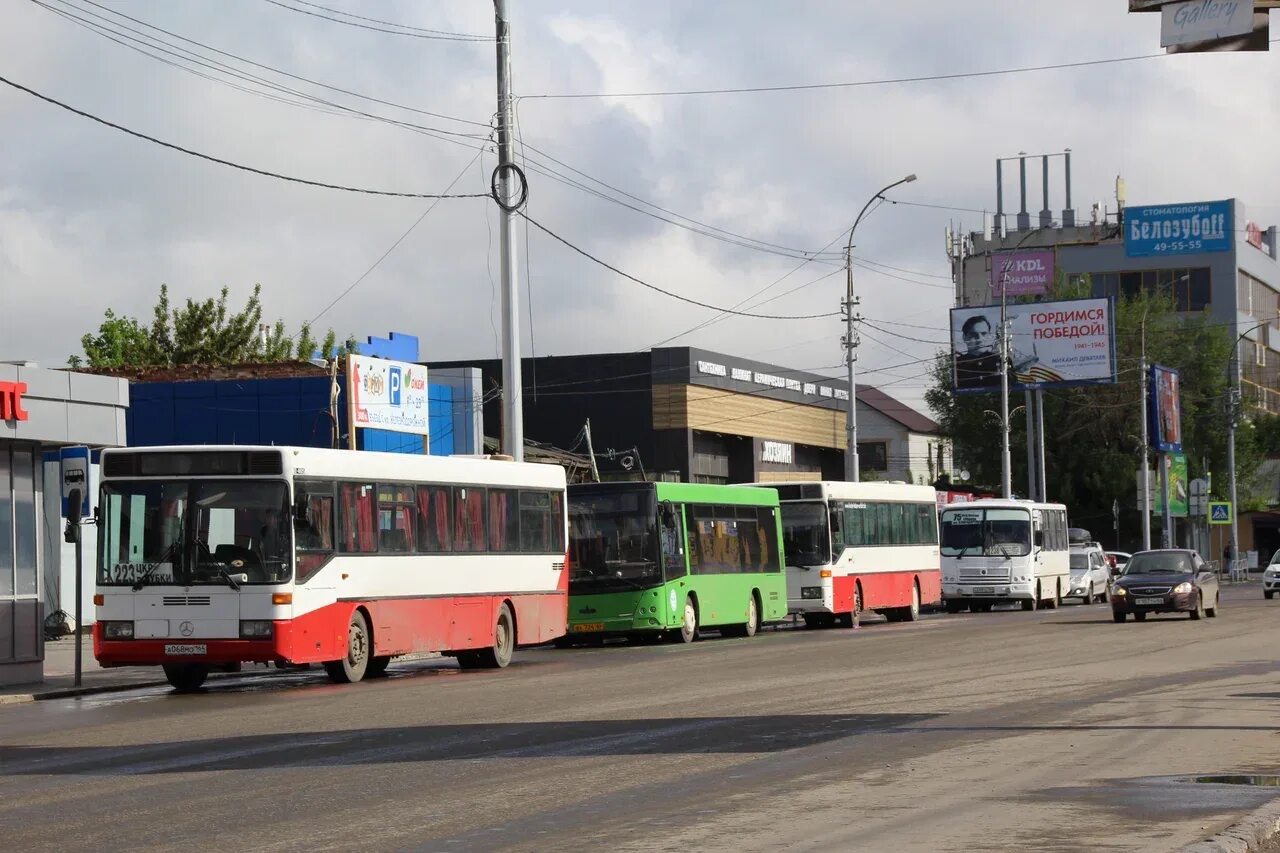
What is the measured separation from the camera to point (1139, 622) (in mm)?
38281

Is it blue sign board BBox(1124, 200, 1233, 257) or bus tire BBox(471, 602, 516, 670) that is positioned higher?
blue sign board BBox(1124, 200, 1233, 257)

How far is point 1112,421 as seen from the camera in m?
87.1

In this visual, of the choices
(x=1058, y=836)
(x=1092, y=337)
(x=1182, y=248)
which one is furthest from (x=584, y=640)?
(x=1182, y=248)

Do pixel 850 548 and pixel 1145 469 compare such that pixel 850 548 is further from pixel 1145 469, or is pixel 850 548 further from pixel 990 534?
pixel 1145 469

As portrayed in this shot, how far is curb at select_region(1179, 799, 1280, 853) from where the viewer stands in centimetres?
915

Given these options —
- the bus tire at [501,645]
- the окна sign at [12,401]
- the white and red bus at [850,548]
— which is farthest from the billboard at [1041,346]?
the окна sign at [12,401]

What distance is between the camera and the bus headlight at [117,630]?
22531 millimetres

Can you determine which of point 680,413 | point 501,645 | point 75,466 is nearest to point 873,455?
point 680,413

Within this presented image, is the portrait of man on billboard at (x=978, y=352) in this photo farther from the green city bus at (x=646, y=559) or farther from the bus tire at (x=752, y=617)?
the green city bus at (x=646, y=559)

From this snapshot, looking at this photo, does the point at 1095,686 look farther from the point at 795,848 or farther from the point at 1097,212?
the point at 1097,212

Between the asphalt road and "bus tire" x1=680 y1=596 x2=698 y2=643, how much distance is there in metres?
8.40

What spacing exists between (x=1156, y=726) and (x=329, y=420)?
117 ft

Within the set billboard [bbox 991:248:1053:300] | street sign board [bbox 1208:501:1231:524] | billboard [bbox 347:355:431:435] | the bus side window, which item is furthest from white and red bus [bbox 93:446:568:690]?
billboard [bbox 991:248:1053:300]

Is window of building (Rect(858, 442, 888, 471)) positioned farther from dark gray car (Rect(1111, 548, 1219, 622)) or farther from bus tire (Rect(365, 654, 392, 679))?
bus tire (Rect(365, 654, 392, 679))
